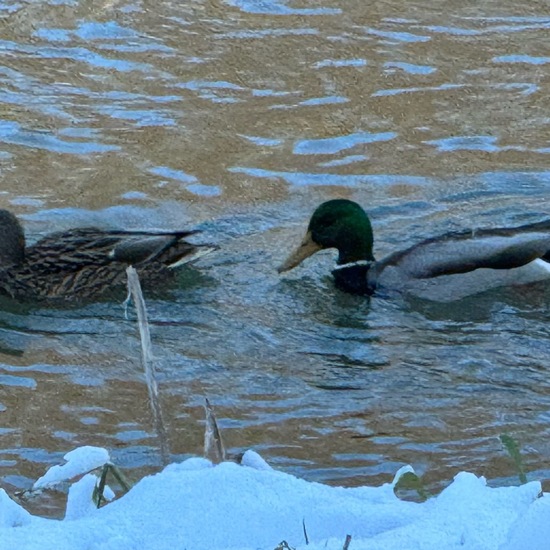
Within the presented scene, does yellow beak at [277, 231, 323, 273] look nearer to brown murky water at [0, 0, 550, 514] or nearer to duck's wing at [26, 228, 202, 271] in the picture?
brown murky water at [0, 0, 550, 514]

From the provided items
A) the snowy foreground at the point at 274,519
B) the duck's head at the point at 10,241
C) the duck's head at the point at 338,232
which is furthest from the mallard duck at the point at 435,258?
the snowy foreground at the point at 274,519

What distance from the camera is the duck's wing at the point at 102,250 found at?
27.4 feet

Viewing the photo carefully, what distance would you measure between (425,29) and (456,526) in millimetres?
8954

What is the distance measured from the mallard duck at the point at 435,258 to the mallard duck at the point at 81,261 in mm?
677

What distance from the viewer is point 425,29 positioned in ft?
37.9

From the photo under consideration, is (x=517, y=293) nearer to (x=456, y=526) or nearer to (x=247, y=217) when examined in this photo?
(x=247, y=217)

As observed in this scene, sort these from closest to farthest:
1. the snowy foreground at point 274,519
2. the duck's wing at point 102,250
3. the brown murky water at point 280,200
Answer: the snowy foreground at point 274,519 < the brown murky water at point 280,200 < the duck's wing at point 102,250

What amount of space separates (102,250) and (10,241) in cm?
54

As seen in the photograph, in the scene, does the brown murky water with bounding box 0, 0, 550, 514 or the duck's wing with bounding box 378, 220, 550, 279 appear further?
→ the duck's wing with bounding box 378, 220, 550, 279

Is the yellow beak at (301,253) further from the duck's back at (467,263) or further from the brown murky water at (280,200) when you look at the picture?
the duck's back at (467,263)

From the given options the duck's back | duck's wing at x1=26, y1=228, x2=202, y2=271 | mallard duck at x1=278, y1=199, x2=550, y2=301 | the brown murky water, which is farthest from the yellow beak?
duck's wing at x1=26, y1=228, x2=202, y2=271

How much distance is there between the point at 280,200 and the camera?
358 inches

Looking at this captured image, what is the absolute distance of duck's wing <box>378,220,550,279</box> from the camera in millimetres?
8406

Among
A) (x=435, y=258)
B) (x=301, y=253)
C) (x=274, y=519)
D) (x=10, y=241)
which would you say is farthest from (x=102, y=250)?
(x=274, y=519)
